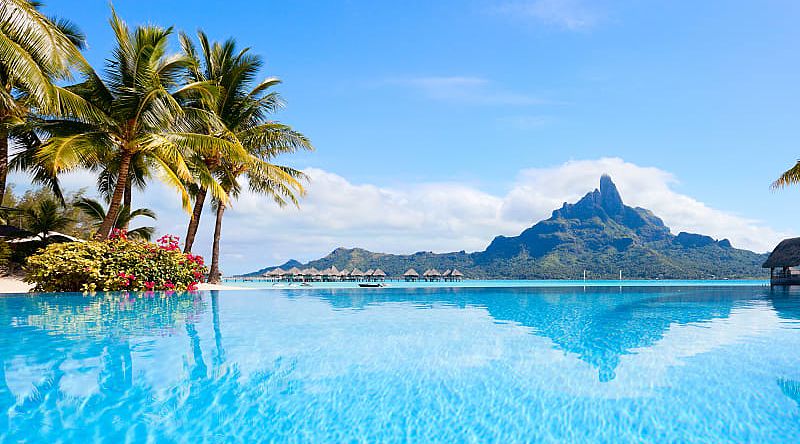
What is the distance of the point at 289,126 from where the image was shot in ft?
57.0

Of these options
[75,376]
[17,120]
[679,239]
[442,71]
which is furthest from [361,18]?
[679,239]

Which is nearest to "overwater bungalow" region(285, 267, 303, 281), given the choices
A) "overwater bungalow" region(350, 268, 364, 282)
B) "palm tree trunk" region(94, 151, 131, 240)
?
"overwater bungalow" region(350, 268, 364, 282)

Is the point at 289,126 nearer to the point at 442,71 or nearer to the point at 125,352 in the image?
the point at 442,71

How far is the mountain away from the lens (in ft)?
243

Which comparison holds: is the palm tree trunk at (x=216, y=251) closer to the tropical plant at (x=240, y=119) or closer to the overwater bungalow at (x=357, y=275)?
the tropical plant at (x=240, y=119)

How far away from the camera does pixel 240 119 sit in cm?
1738

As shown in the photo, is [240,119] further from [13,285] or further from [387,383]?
[387,383]

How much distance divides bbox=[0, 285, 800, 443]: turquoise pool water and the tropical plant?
10031 millimetres

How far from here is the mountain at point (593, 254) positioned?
2918 inches

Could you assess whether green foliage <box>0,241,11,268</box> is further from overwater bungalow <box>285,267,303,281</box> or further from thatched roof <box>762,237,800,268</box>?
thatched roof <box>762,237,800,268</box>

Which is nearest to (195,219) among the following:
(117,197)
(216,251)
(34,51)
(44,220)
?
(216,251)

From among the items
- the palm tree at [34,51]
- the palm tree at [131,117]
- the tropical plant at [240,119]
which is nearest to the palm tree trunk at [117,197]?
the palm tree at [131,117]

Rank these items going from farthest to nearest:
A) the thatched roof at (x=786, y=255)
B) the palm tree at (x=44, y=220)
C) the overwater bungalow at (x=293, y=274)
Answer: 1. the overwater bungalow at (x=293, y=274)
2. the thatched roof at (x=786, y=255)
3. the palm tree at (x=44, y=220)

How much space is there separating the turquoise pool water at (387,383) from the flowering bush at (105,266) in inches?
203
